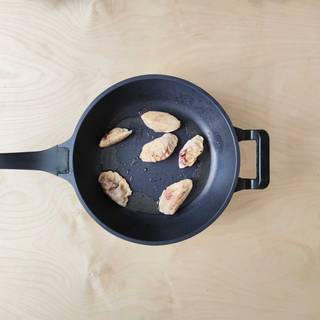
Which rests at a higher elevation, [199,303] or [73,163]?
[73,163]

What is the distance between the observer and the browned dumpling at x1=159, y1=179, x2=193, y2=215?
27.5 inches

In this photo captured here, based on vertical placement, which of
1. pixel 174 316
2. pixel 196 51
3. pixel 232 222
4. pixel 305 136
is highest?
pixel 196 51

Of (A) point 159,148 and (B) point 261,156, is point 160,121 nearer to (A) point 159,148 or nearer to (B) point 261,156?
(A) point 159,148

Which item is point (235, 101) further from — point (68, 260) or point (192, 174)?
point (68, 260)

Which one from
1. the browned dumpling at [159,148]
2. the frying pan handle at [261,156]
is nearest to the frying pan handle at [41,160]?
the browned dumpling at [159,148]

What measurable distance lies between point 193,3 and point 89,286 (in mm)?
461

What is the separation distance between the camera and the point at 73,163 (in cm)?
64

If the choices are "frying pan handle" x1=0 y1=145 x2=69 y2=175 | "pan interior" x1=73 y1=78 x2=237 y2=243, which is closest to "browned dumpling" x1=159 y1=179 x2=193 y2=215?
"pan interior" x1=73 y1=78 x2=237 y2=243

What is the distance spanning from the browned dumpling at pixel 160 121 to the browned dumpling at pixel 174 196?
85 mm

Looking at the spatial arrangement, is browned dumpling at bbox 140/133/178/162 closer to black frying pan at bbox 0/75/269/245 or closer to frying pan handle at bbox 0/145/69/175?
black frying pan at bbox 0/75/269/245

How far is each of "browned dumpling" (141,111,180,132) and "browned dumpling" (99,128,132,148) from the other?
0.03 meters

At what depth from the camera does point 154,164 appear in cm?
72

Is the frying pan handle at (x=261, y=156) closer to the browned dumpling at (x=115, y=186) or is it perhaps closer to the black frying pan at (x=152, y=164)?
the black frying pan at (x=152, y=164)

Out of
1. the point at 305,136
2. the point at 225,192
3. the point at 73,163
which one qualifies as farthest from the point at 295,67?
the point at 73,163
